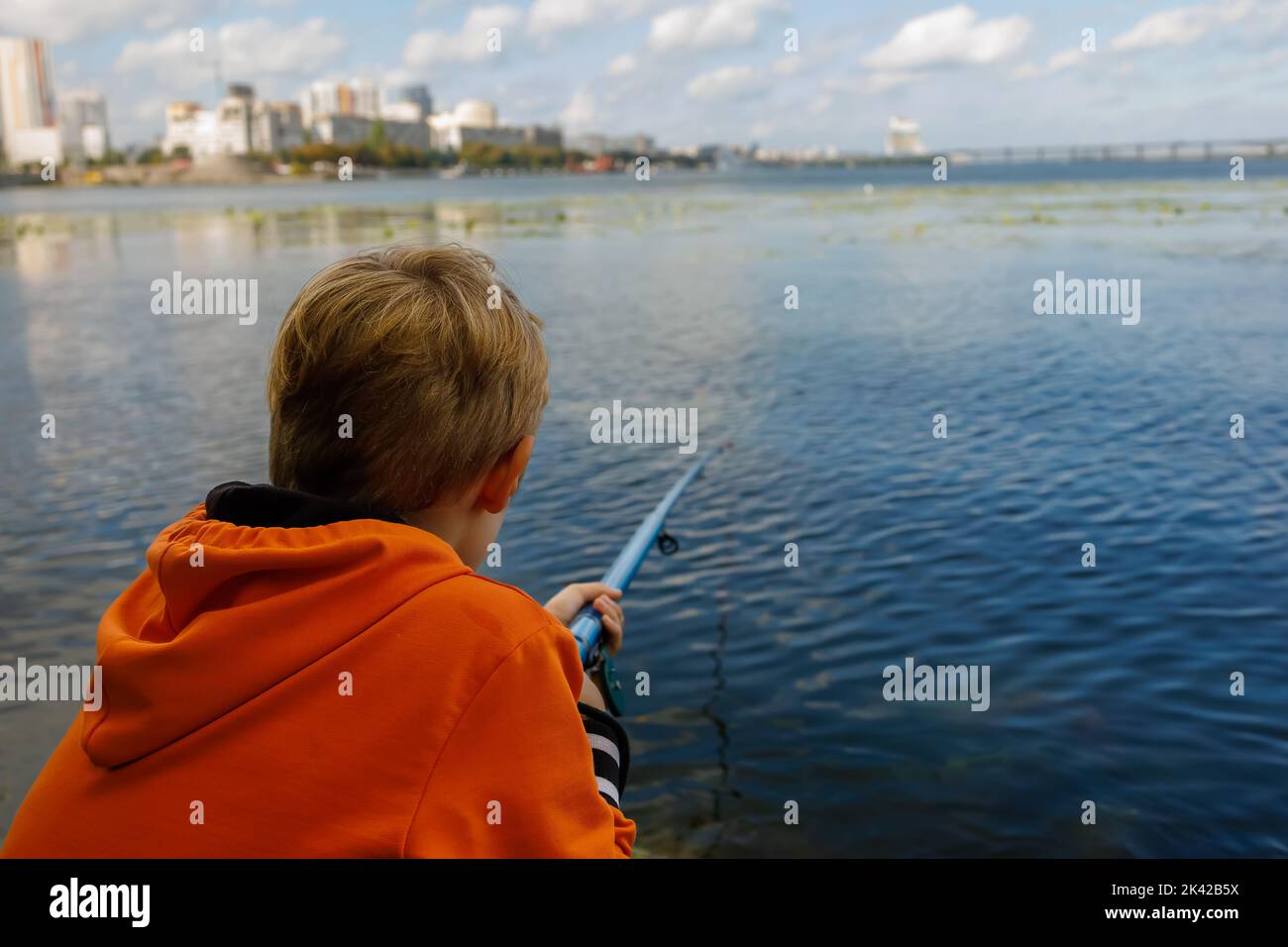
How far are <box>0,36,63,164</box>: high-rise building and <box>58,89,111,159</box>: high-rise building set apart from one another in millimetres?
8127

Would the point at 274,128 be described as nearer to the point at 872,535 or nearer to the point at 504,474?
the point at 872,535

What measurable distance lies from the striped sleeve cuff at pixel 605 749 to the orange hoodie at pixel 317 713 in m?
0.33

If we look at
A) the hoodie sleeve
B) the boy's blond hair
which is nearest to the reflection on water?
the boy's blond hair

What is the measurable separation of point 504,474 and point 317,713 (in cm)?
54

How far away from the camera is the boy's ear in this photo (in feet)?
6.04

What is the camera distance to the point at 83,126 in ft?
462

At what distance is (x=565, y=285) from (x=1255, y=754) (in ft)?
67.9

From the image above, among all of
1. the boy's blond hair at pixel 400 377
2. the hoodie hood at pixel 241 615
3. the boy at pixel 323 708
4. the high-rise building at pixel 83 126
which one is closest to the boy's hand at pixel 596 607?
the boy's blond hair at pixel 400 377

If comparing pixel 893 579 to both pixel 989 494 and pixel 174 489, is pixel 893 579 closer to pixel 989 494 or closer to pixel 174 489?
pixel 989 494

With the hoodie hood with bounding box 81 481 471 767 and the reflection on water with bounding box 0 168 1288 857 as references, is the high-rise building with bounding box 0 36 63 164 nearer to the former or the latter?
the reflection on water with bounding box 0 168 1288 857

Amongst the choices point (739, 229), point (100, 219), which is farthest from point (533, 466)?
point (100, 219)

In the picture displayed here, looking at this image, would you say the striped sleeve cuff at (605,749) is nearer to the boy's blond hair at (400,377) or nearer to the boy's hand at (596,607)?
the boy's blond hair at (400,377)

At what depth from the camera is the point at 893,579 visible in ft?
23.8
